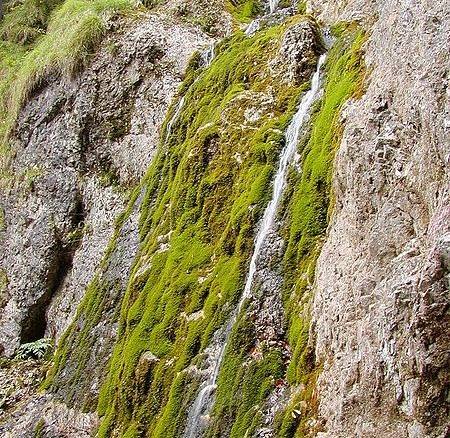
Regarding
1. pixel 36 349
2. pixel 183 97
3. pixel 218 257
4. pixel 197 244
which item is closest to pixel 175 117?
pixel 183 97

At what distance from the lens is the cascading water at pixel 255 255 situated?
6.12 m

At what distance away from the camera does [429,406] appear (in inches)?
152

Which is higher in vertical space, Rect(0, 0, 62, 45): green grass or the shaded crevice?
Rect(0, 0, 62, 45): green grass

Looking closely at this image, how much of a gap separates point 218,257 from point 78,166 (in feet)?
24.5

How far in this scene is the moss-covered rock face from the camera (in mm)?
5926

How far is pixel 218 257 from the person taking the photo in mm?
7574

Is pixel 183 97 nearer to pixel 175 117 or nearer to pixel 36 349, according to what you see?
pixel 175 117

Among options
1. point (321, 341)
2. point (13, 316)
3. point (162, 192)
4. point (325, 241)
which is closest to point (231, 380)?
point (321, 341)

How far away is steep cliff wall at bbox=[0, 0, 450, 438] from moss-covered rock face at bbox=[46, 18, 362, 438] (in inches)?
1.2

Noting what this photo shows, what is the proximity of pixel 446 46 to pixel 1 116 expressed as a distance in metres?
13.5

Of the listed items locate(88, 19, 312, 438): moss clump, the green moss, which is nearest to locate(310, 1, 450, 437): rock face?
locate(88, 19, 312, 438): moss clump

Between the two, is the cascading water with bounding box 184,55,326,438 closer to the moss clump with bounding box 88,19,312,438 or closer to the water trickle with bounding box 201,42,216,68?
the moss clump with bounding box 88,19,312,438

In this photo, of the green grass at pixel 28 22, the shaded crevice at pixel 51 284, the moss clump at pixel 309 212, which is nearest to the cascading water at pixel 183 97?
the shaded crevice at pixel 51 284

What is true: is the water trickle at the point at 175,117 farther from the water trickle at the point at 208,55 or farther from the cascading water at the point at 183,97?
the water trickle at the point at 208,55
